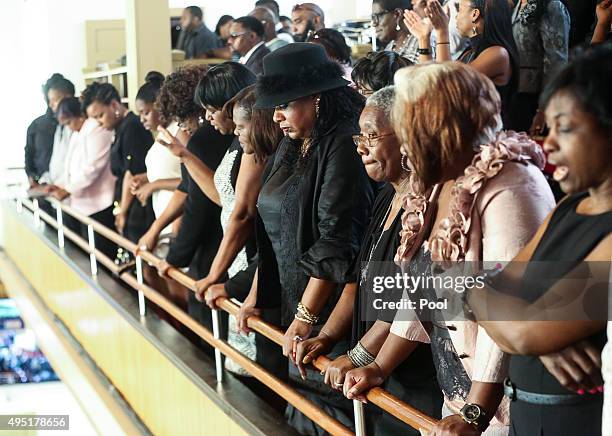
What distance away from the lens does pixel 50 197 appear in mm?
7625

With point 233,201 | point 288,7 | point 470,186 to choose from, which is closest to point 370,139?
point 470,186

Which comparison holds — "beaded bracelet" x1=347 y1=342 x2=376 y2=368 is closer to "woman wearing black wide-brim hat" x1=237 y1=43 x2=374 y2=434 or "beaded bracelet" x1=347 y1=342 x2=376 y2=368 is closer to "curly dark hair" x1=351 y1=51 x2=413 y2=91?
"woman wearing black wide-brim hat" x1=237 y1=43 x2=374 y2=434

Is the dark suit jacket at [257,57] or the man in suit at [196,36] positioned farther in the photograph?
the man in suit at [196,36]

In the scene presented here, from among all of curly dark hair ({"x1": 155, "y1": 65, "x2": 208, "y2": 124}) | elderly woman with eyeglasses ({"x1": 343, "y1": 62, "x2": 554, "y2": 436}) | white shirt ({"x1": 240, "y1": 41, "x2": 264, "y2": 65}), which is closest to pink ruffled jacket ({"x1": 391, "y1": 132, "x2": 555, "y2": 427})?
elderly woman with eyeglasses ({"x1": 343, "y1": 62, "x2": 554, "y2": 436})

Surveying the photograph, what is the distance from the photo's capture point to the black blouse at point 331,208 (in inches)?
107

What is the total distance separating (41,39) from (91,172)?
346 inches

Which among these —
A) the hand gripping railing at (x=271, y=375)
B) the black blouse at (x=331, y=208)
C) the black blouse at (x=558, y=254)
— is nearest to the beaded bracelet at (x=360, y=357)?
the hand gripping railing at (x=271, y=375)

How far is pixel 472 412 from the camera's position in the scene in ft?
5.95

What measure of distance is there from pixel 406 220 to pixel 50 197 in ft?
19.7

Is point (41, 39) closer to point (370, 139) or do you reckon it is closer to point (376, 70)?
point (376, 70)

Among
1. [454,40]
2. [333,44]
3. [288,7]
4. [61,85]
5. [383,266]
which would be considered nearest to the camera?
[383,266]

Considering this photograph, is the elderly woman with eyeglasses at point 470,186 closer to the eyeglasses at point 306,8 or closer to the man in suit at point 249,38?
the man in suit at point 249,38

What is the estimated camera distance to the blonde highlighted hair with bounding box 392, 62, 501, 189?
1868mm

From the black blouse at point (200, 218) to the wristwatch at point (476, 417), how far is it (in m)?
2.43
